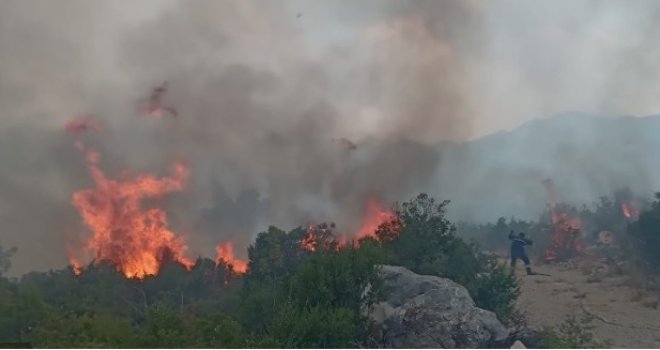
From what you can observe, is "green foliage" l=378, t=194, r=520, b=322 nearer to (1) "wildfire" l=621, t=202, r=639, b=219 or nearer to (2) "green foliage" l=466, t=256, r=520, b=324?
(2) "green foliage" l=466, t=256, r=520, b=324

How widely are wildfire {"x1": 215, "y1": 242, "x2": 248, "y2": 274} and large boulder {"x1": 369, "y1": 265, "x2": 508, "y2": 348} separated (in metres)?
20.4

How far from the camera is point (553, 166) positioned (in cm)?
8200

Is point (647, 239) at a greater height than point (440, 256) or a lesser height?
greater

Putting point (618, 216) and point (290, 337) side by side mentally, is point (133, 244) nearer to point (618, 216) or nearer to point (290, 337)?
point (290, 337)

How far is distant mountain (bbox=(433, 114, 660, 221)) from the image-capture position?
73375mm

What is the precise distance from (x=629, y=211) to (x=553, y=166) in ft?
109

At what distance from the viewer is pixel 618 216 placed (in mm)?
48750

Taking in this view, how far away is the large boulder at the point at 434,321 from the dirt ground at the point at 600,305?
491 centimetres

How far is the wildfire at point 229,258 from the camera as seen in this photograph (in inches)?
1641

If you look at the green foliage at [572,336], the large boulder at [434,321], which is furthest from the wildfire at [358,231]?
A: the green foliage at [572,336]

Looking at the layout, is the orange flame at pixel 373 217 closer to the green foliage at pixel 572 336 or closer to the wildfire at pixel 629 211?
the wildfire at pixel 629 211

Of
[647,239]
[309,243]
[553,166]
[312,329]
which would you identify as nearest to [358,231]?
[309,243]

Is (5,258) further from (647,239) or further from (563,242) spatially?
(647,239)

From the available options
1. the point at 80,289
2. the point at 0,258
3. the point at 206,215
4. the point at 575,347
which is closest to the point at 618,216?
the point at 575,347
